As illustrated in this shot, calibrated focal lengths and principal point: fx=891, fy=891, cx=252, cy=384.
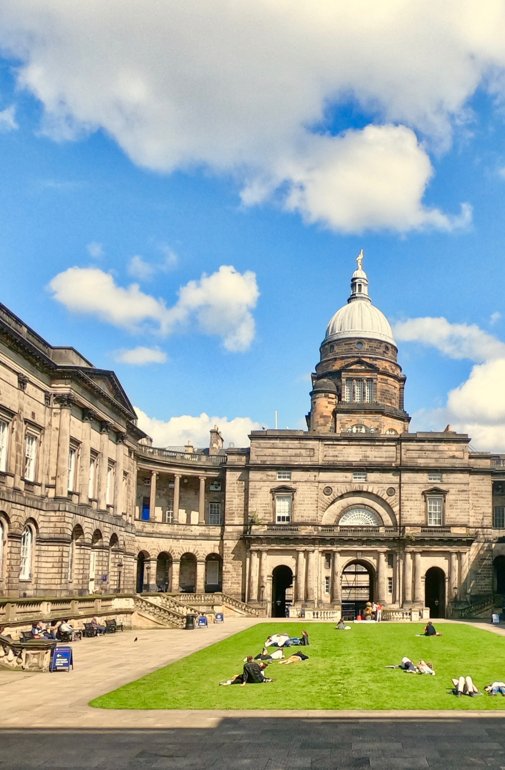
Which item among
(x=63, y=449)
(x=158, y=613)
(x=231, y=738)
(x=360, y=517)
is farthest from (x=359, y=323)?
(x=231, y=738)

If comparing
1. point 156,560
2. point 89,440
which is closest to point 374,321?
point 156,560

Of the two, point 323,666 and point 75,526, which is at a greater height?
point 75,526

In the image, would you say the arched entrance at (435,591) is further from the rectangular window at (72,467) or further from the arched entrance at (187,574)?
the rectangular window at (72,467)

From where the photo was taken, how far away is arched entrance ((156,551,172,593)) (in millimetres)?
80938

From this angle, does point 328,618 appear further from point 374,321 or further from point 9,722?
point 9,722

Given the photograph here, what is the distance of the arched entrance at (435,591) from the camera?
254 feet

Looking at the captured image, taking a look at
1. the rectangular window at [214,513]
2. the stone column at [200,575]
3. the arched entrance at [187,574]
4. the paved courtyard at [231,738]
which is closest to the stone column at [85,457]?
the stone column at [200,575]

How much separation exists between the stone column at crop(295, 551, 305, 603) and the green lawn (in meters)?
32.0

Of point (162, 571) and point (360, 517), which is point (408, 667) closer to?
point (360, 517)

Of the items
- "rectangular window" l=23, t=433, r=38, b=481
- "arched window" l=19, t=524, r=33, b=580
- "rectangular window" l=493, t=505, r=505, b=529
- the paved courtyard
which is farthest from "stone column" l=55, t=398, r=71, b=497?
"rectangular window" l=493, t=505, r=505, b=529

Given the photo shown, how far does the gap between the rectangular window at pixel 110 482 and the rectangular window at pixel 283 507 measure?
67.2ft

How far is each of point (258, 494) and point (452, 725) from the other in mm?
58438

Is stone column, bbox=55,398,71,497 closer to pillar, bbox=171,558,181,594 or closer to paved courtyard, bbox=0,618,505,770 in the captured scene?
paved courtyard, bbox=0,618,505,770

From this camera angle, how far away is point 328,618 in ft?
227
